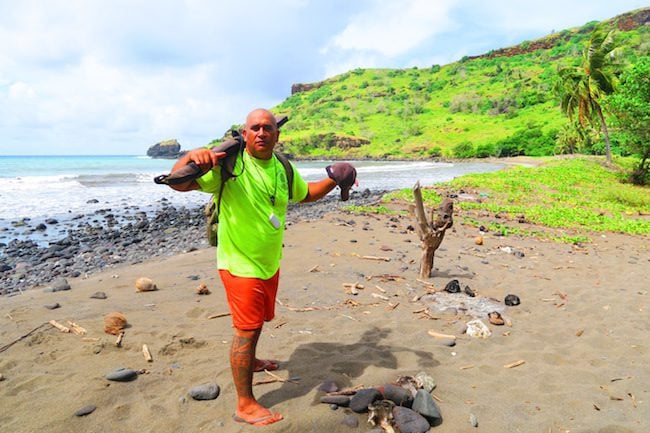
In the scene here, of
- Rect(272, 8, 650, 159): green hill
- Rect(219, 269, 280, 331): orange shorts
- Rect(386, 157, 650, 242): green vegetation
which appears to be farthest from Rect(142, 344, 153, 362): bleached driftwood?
Rect(272, 8, 650, 159): green hill

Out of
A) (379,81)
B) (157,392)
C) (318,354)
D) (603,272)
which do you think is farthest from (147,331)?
(379,81)

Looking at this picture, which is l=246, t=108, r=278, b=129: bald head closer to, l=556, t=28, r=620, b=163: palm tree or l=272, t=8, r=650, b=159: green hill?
l=556, t=28, r=620, b=163: palm tree

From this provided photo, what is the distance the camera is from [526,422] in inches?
124

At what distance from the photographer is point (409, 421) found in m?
3.06

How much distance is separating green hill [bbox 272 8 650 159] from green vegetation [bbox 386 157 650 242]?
1781 inches

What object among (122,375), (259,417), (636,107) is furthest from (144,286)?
(636,107)

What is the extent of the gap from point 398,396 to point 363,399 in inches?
11.9

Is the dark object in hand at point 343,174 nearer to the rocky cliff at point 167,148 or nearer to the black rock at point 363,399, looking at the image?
the black rock at point 363,399

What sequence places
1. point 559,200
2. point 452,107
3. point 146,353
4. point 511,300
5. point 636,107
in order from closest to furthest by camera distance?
1. point 146,353
2. point 511,300
3. point 559,200
4. point 636,107
5. point 452,107

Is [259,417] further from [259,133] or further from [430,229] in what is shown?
[430,229]

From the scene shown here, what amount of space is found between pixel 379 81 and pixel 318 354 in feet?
519

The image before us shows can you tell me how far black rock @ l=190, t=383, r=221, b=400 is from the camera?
338 centimetres

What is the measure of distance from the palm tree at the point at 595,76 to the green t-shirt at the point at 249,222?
3353 cm

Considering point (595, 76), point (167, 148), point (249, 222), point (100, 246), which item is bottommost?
point (100, 246)
